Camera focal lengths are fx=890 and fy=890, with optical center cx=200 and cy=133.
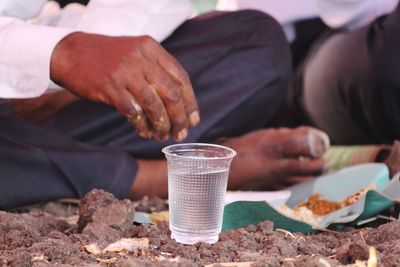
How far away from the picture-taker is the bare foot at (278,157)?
2.15m

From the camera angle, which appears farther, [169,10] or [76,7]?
[76,7]

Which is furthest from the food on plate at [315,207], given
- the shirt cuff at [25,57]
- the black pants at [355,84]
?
the black pants at [355,84]

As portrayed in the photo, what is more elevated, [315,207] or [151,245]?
[151,245]

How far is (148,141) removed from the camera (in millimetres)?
2145

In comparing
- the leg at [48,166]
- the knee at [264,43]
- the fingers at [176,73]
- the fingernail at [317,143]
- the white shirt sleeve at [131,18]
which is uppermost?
the fingers at [176,73]

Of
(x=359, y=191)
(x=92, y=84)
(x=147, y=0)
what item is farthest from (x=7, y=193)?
(x=359, y=191)

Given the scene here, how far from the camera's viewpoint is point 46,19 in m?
2.25

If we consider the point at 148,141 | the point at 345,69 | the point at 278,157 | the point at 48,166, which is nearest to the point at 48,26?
the point at 48,166

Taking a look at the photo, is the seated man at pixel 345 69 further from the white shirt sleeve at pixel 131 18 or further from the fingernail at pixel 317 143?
the white shirt sleeve at pixel 131 18

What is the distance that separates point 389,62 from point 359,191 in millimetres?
687

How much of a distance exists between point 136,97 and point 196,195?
0.86ft

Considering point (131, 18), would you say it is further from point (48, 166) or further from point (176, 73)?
point (176, 73)

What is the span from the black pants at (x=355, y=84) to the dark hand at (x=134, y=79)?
102 cm

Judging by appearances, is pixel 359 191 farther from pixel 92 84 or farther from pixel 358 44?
pixel 358 44
